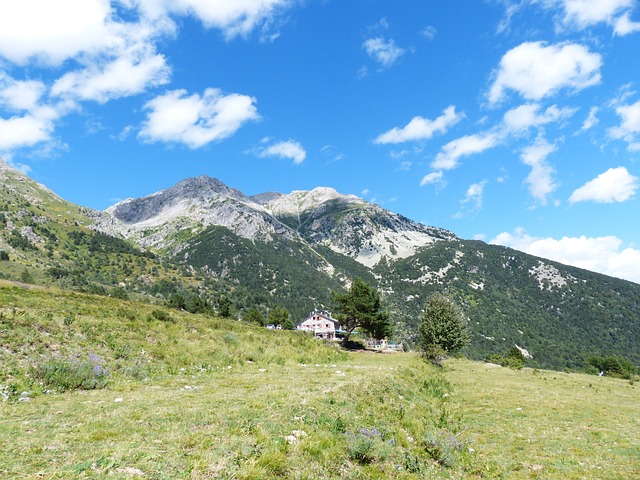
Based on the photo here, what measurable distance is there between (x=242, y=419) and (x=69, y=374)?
8.90 m

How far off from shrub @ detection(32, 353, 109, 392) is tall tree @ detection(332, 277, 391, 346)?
188 feet

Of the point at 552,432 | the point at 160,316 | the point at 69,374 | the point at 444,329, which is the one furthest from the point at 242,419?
the point at 444,329

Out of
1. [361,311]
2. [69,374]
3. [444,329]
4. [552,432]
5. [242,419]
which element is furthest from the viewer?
[361,311]

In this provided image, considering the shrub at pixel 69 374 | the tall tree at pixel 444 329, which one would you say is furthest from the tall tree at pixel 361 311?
the shrub at pixel 69 374

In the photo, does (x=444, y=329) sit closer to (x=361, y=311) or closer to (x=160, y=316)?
(x=361, y=311)

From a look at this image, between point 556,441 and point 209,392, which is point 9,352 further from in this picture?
point 556,441

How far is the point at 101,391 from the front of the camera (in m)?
13.8

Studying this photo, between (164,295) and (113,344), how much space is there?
19203 centimetres

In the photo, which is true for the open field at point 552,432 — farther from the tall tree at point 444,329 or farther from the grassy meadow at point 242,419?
the tall tree at point 444,329

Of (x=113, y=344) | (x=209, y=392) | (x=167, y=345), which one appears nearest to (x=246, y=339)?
(x=167, y=345)

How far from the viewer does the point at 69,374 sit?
14.4 m

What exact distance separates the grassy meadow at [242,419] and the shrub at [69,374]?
7cm

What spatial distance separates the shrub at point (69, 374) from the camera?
45.1ft

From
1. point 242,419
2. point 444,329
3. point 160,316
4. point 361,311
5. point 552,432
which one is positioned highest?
point 361,311
